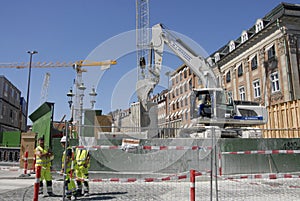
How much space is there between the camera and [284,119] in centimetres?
1767

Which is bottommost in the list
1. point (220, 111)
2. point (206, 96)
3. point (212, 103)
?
point (220, 111)

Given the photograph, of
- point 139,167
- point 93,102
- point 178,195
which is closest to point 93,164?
point 139,167

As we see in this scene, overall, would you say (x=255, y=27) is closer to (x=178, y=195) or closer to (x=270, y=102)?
(x=270, y=102)

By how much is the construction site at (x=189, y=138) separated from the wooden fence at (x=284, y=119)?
0.21ft

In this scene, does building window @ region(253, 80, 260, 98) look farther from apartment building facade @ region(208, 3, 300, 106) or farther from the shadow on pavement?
the shadow on pavement

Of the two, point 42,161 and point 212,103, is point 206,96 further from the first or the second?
point 42,161

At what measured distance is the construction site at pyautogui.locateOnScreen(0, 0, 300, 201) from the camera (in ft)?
27.0

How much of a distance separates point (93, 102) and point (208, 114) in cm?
1007

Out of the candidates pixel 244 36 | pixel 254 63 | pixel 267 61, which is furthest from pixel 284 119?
pixel 244 36

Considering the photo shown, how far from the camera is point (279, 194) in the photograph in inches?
303

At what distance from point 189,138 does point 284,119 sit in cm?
1005

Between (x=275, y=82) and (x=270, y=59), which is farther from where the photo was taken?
(x=270, y=59)

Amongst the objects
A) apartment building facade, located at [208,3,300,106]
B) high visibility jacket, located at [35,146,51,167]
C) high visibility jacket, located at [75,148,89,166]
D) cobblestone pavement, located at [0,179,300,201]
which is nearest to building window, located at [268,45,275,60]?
apartment building facade, located at [208,3,300,106]

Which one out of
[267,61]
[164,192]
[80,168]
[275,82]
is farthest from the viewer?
[267,61]
